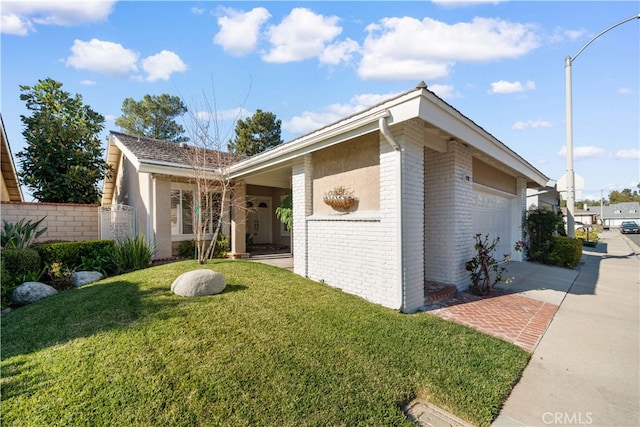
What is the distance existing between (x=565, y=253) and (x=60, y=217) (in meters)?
18.0

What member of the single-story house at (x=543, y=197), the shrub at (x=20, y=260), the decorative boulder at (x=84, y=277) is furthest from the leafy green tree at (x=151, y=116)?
the single-story house at (x=543, y=197)

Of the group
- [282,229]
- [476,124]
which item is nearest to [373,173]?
[476,124]

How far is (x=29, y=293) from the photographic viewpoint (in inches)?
240

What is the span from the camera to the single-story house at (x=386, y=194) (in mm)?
5258

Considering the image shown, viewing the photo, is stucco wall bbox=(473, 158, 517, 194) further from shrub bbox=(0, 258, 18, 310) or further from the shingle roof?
shrub bbox=(0, 258, 18, 310)

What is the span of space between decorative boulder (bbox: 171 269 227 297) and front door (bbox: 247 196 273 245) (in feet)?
34.1

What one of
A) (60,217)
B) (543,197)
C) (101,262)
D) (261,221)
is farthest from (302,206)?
(543,197)

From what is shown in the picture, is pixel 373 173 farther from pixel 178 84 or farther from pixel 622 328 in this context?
pixel 178 84

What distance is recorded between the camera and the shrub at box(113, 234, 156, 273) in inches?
322

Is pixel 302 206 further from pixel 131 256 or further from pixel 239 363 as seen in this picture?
pixel 131 256

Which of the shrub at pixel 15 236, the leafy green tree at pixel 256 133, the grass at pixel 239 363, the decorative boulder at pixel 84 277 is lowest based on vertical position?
the grass at pixel 239 363

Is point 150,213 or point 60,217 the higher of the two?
point 150,213

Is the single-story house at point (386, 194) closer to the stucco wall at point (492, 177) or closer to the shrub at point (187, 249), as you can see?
→ the stucco wall at point (492, 177)

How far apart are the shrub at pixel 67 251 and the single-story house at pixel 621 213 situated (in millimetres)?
84029
